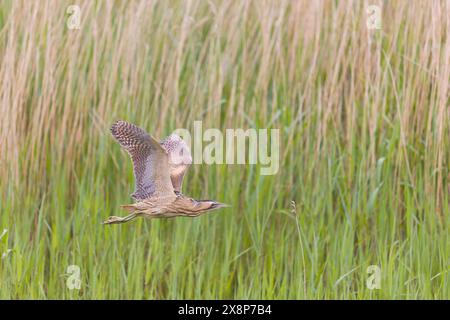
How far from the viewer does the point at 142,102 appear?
4445 millimetres

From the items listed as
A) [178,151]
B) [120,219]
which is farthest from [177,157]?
[120,219]

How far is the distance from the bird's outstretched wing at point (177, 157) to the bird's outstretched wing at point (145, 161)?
112mm

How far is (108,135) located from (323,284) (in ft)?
4.44

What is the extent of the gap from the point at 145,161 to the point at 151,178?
0.26 feet

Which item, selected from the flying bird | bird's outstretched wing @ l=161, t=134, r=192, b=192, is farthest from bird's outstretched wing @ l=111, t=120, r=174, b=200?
bird's outstretched wing @ l=161, t=134, r=192, b=192

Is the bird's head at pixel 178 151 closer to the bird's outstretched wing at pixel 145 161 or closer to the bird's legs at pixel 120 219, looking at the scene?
the bird's outstretched wing at pixel 145 161

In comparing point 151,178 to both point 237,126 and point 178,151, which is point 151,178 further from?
point 237,126

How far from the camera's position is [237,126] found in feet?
14.4

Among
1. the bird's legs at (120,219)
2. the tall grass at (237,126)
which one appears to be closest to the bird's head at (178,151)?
the bird's legs at (120,219)

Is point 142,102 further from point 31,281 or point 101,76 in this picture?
point 31,281

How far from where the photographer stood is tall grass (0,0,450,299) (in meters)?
4.25

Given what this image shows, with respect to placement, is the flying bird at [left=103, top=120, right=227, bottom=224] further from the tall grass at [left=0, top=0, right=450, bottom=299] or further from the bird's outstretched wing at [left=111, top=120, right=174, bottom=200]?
the tall grass at [left=0, top=0, right=450, bottom=299]

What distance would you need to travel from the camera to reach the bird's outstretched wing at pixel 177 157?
151 inches

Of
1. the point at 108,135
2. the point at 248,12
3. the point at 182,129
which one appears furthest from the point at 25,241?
the point at 248,12
